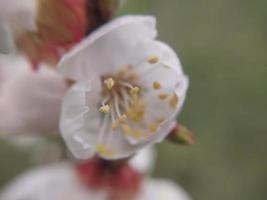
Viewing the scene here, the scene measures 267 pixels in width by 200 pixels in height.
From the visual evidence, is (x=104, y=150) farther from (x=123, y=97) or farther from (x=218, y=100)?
(x=218, y=100)

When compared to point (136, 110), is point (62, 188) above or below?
below

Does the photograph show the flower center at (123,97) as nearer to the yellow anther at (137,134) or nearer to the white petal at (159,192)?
the yellow anther at (137,134)

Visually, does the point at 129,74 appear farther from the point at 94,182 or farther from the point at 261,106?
the point at 261,106

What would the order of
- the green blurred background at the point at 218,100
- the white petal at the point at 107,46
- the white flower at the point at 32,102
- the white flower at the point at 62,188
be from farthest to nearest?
the green blurred background at the point at 218,100
the white flower at the point at 62,188
the white flower at the point at 32,102
the white petal at the point at 107,46

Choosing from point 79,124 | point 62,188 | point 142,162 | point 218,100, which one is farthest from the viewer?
point 218,100

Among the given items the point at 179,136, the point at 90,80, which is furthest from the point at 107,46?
the point at 179,136

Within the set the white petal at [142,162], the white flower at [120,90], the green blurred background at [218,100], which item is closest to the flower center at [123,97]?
the white flower at [120,90]
